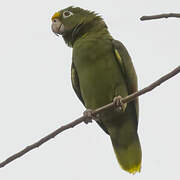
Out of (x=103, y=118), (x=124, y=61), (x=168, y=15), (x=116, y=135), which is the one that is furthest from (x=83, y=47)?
(x=168, y=15)

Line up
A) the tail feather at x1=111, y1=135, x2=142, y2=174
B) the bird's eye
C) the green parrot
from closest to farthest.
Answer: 1. the green parrot
2. the tail feather at x1=111, y1=135, x2=142, y2=174
3. the bird's eye

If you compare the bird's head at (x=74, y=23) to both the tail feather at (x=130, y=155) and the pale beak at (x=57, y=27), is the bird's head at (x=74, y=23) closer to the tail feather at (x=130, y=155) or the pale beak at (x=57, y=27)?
the pale beak at (x=57, y=27)

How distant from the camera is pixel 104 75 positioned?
164 inches

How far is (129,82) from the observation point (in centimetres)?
429

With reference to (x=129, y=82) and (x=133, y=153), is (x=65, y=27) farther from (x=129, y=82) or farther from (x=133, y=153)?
(x=133, y=153)

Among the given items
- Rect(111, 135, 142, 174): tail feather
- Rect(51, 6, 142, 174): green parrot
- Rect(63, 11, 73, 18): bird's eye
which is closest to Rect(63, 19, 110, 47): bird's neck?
Rect(51, 6, 142, 174): green parrot

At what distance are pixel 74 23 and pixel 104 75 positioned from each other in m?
0.93

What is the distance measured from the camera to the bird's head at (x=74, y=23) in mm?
4664

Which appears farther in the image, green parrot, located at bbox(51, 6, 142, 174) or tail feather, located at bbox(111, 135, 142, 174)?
tail feather, located at bbox(111, 135, 142, 174)

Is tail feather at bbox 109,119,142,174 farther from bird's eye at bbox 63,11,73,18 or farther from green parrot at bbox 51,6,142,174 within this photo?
bird's eye at bbox 63,11,73,18

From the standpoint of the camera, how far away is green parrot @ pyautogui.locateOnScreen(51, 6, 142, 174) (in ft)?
13.7

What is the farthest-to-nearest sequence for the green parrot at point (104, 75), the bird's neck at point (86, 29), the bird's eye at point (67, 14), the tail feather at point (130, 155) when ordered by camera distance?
the bird's eye at point (67, 14) < the bird's neck at point (86, 29) < the tail feather at point (130, 155) < the green parrot at point (104, 75)

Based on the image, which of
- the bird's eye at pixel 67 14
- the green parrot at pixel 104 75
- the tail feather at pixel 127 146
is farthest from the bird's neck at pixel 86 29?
the tail feather at pixel 127 146

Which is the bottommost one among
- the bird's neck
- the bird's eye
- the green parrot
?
the green parrot
